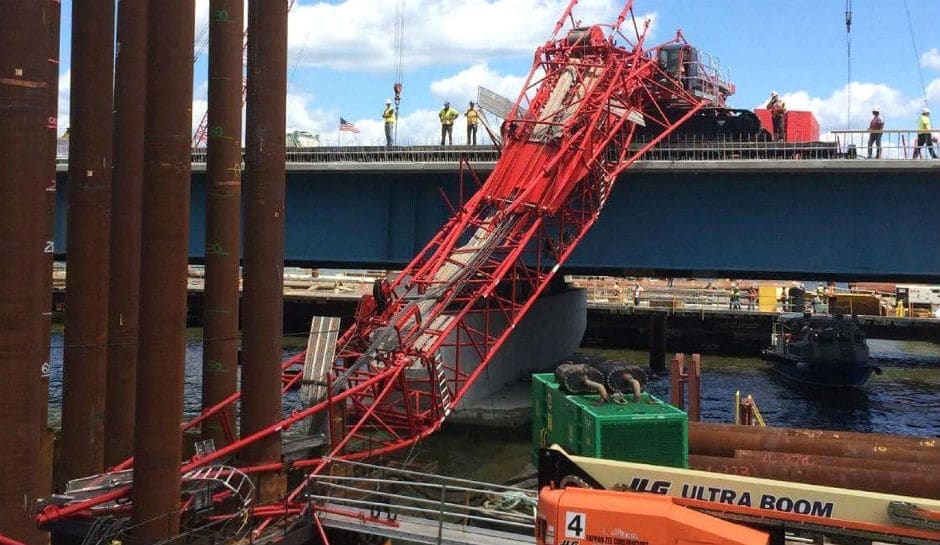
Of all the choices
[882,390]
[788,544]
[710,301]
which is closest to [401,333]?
[788,544]

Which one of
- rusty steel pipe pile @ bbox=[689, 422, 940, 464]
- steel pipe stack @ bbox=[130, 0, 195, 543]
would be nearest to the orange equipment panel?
steel pipe stack @ bbox=[130, 0, 195, 543]

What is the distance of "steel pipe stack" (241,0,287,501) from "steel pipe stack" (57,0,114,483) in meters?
4.04

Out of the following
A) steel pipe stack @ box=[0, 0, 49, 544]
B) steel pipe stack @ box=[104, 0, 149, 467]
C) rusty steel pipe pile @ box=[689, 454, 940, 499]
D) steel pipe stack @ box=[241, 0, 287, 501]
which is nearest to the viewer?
steel pipe stack @ box=[0, 0, 49, 544]

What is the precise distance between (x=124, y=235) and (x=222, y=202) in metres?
2.19

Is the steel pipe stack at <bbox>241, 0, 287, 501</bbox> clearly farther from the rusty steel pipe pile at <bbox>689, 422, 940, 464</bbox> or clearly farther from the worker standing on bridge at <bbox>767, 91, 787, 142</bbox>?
the worker standing on bridge at <bbox>767, 91, 787, 142</bbox>

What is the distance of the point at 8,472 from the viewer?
842cm

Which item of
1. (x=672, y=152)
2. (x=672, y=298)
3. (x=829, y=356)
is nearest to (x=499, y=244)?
(x=672, y=152)

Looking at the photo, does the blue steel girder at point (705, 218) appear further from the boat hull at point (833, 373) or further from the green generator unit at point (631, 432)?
the green generator unit at point (631, 432)

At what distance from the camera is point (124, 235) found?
53.6 feet

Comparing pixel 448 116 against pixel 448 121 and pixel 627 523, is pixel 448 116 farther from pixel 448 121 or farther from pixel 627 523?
pixel 627 523

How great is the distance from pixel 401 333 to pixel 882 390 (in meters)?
32.1

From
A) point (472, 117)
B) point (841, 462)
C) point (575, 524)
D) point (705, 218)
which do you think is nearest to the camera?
point (575, 524)

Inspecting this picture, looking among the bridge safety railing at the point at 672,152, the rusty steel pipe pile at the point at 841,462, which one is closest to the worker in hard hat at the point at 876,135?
the bridge safety railing at the point at 672,152

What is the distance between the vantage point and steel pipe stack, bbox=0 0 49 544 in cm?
825
